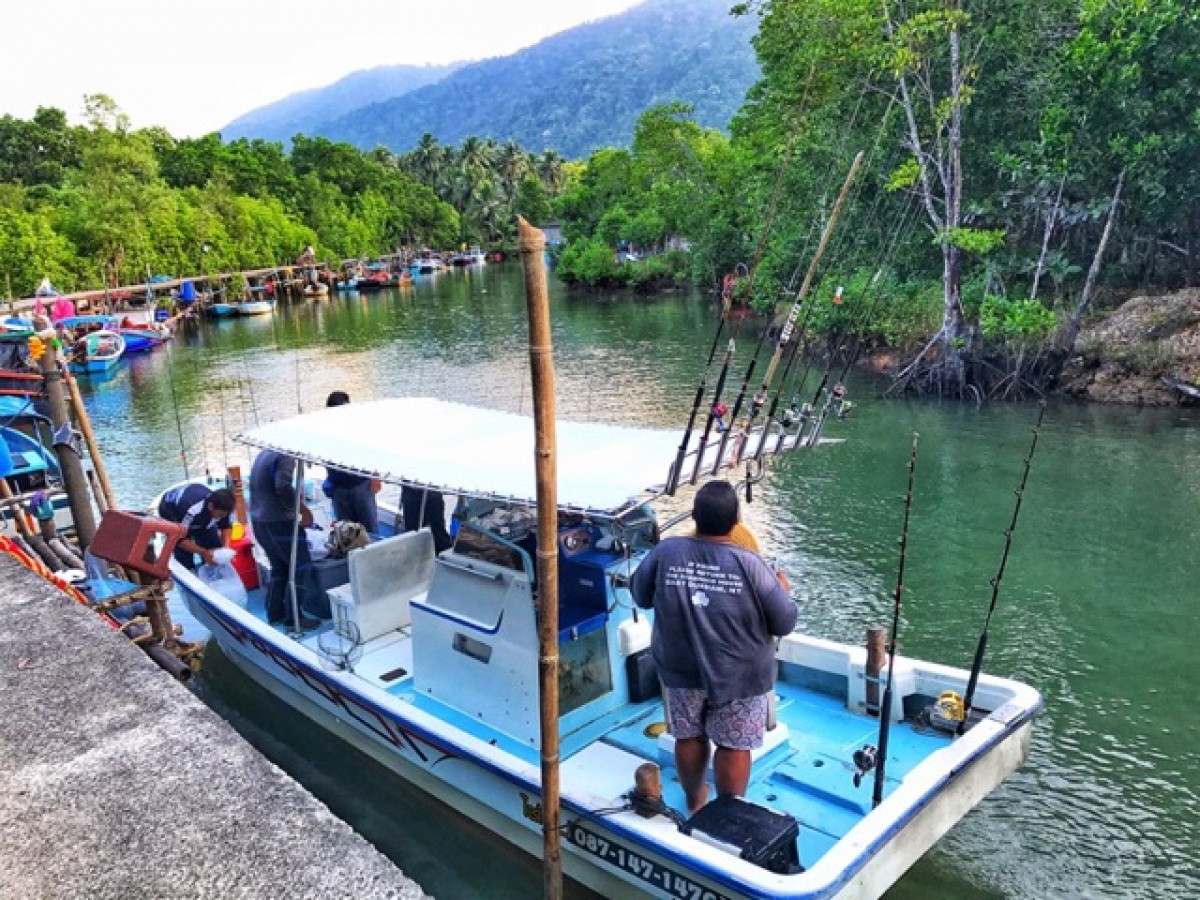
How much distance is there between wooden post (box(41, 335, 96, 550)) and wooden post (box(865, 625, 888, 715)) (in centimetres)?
785

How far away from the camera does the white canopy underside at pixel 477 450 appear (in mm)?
5051

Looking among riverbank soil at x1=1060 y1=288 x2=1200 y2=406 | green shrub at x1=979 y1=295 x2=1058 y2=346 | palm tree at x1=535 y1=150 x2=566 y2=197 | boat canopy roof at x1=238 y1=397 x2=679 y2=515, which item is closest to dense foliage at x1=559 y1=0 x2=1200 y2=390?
green shrub at x1=979 y1=295 x2=1058 y2=346

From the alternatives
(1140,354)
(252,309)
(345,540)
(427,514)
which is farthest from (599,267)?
(345,540)

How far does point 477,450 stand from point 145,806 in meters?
3.41

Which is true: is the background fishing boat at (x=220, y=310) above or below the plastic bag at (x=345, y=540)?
below

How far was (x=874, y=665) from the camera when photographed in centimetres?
557

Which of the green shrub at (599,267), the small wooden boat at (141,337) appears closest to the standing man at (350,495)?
the small wooden boat at (141,337)

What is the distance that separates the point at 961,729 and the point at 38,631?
15.8ft

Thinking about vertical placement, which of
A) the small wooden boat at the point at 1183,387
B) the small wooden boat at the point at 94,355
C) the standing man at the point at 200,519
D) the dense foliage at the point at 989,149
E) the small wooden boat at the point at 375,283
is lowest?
the small wooden boat at the point at 375,283

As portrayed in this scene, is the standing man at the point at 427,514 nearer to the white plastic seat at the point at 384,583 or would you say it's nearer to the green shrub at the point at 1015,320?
the white plastic seat at the point at 384,583

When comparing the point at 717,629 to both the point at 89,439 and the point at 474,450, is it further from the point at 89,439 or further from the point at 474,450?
the point at 89,439

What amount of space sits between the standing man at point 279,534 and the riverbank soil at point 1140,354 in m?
14.9

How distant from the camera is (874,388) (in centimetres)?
1936

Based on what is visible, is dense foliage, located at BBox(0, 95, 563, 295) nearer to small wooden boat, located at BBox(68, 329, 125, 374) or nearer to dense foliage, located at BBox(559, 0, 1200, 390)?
small wooden boat, located at BBox(68, 329, 125, 374)
